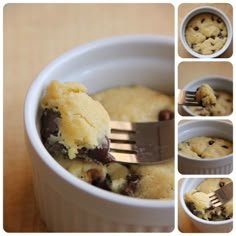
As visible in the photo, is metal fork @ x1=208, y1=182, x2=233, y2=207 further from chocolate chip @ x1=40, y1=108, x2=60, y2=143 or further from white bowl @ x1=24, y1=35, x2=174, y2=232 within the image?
chocolate chip @ x1=40, y1=108, x2=60, y2=143

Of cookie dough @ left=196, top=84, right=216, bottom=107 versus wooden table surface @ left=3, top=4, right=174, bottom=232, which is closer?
cookie dough @ left=196, top=84, right=216, bottom=107

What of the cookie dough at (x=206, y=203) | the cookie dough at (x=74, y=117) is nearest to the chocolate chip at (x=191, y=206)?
the cookie dough at (x=206, y=203)

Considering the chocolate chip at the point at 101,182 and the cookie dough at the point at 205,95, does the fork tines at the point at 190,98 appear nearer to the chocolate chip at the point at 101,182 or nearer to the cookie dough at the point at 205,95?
the cookie dough at the point at 205,95

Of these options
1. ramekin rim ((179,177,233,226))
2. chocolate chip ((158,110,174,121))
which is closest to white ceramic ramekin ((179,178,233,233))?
ramekin rim ((179,177,233,226))

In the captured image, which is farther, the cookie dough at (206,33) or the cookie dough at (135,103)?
the cookie dough at (135,103)

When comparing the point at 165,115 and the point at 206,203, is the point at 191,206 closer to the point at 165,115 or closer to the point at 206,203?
the point at 206,203

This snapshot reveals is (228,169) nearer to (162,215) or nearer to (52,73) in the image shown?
(162,215)

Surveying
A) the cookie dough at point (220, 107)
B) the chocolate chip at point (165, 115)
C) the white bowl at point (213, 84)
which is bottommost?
the chocolate chip at point (165, 115)
